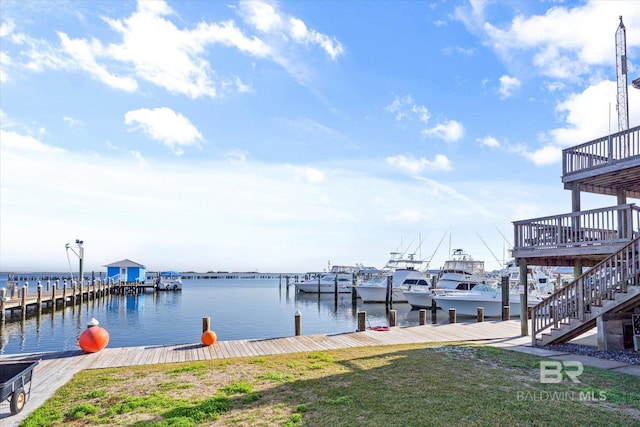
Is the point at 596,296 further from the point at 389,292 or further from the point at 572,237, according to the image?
the point at 389,292

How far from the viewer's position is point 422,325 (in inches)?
695

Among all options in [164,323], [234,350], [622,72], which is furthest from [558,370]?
[164,323]

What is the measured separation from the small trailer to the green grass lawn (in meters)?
0.36

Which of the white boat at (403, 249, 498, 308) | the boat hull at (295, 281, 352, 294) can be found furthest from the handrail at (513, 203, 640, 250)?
the boat hull at (295, 281, 352, 294)

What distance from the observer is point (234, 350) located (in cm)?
1255

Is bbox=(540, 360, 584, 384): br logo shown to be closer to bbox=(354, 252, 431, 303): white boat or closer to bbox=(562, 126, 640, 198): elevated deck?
bbox=(562, 126, 640, 198): elevated deck

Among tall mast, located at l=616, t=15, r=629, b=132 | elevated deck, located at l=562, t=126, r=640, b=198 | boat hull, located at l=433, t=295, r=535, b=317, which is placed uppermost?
tall mast, located at l=616, t=15, r=629, b=132

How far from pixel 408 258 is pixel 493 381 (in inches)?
1954

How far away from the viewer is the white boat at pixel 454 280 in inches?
1494

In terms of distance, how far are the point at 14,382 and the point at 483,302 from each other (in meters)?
27.2

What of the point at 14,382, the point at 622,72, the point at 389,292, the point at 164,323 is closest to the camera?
the point at 14,382

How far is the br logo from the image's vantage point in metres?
8.84

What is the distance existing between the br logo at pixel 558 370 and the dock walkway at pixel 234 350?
0.70 metres

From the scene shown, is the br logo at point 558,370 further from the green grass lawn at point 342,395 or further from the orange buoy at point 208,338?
the orange buoy at point 208,338
